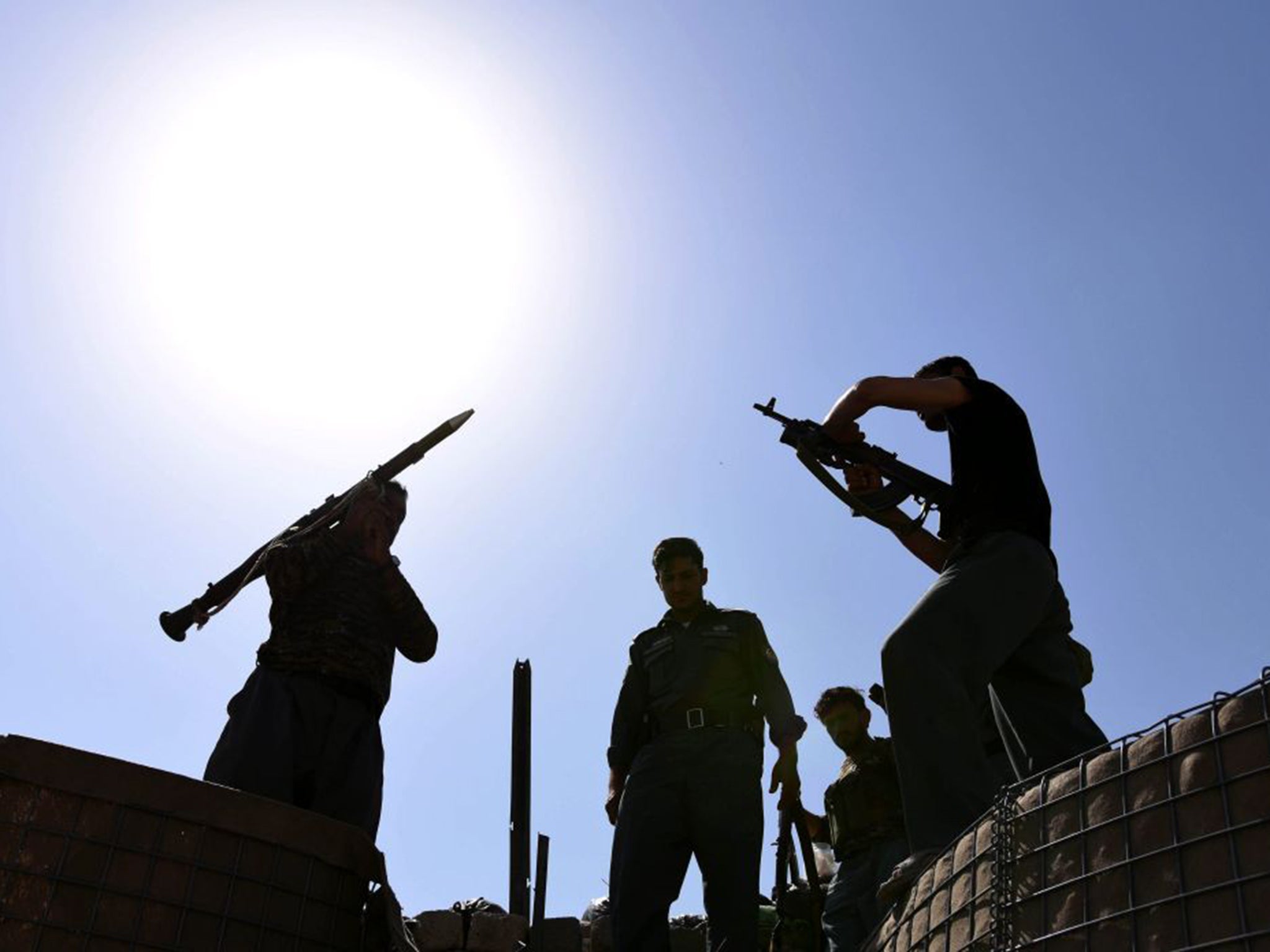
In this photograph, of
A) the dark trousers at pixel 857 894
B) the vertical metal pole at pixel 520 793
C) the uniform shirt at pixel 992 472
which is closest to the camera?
the uniform shirt at pixel 992 472

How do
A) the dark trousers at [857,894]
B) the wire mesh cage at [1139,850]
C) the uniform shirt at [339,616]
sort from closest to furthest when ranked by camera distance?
the wire mesh cage at [1139,850] → the uniform shirt at [339,616] → the dark trousers at [857,894]

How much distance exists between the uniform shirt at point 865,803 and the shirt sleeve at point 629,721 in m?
1.33

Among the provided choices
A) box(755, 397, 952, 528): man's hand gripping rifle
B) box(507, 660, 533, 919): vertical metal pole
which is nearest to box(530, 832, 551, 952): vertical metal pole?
box(507, 660, 533, 919): vertical metal pole

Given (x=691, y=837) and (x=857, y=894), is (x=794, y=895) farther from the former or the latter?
(x=691, y=837)

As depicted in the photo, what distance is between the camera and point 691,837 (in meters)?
4.75

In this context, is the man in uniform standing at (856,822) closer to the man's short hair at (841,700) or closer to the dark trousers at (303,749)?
the man's short hair at (841,700)

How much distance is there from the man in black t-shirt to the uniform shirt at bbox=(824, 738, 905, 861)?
6.94 feet

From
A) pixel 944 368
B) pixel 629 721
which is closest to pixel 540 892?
pixel 629 721

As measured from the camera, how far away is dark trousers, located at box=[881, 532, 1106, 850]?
9.46ft

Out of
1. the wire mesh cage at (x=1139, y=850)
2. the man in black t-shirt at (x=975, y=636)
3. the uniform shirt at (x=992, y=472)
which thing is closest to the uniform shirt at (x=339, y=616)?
the man in black t-shirt at (x=975, y=636)

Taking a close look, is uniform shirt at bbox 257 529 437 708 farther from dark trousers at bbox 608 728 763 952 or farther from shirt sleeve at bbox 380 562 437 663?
dark trousers at bbox 608 728 763 952

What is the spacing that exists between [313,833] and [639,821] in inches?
76.1

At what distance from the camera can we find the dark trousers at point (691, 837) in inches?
178

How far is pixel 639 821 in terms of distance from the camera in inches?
187
